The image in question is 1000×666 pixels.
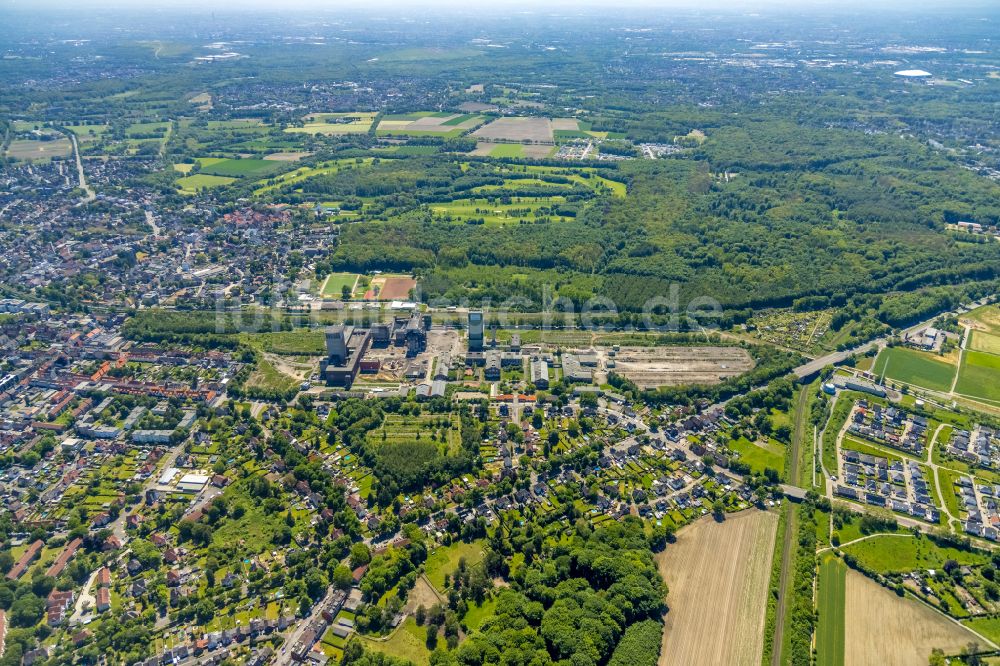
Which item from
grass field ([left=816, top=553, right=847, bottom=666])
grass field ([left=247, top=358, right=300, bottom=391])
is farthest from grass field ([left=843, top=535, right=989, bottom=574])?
grass field ([left=247, top=358, right=300, bottom=391])

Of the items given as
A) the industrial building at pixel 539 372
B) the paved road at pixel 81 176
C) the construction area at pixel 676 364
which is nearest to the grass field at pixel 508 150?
the paved road at pixel 81 176

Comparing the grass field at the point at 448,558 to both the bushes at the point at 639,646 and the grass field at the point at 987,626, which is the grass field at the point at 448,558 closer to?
the bushes at the point at 639,646

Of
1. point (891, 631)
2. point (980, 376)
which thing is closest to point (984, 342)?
point (980, 376)

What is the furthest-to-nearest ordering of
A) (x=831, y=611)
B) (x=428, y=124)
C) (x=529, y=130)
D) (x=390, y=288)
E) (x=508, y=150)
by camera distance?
1. (x=428, y=124)
2. (x=529, y=130)
3. (x=508, y=150)
4. (x=390, y=288)
5. (x=831, y=611)

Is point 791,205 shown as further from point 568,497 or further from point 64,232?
point 64,232

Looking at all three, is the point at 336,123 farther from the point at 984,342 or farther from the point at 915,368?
the point at 984,342

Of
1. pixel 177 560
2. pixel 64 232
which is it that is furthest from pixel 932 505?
pixel 64 232
